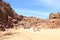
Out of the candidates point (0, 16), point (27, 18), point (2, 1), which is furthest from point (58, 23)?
point (27, 18)

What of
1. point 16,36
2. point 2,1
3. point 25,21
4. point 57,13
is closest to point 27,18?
point 25,21

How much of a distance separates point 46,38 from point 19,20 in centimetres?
6662

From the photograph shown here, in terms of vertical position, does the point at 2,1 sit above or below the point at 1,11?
above

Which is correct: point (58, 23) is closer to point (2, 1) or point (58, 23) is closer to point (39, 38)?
point (39, 38)

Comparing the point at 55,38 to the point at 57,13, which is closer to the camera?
the point at 55,38

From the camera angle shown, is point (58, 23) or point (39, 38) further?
point (58, 23)

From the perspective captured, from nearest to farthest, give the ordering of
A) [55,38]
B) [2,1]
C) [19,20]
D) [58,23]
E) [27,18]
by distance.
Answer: [55,38] < [58,23] < [2,1] < [19,20] < [27,18]

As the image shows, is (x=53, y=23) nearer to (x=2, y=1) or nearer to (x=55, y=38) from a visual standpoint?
(x=55, y=38)

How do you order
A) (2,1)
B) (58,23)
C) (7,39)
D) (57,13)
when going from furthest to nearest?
(2,1) < (57,13) < (58,23) < (7,39)

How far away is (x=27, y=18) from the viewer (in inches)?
3258

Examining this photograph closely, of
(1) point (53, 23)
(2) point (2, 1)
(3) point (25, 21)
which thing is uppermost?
(2) point (2, 1)

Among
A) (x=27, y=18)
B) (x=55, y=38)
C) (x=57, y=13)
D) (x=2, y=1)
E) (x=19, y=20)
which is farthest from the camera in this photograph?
(x=27, y=18)

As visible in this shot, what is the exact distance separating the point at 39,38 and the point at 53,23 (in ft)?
62.8

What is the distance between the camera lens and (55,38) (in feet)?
30.7
